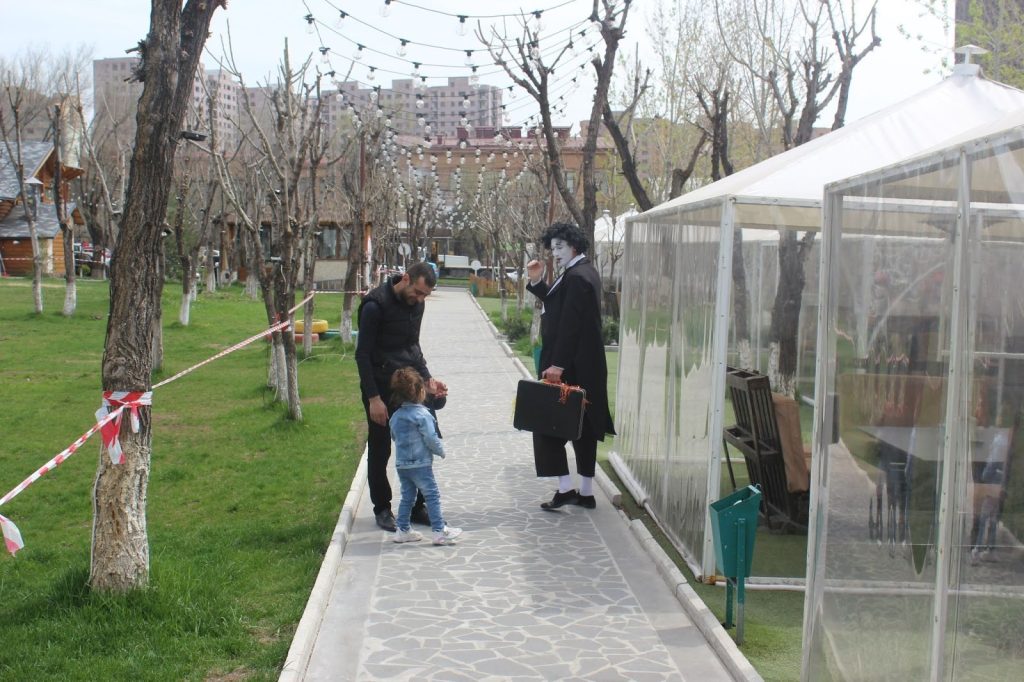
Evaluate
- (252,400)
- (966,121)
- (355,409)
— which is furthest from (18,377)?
(966,121)

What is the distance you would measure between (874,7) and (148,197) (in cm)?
1181

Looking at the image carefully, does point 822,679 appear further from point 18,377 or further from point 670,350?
point 18,377

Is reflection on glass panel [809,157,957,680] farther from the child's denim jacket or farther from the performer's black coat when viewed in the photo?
the performer's black coat

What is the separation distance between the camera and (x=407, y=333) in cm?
723

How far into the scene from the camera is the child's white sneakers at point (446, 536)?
6.96 m

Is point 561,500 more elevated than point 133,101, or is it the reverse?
point 133,101

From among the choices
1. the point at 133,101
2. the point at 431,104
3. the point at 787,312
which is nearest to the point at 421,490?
the point at 787,312

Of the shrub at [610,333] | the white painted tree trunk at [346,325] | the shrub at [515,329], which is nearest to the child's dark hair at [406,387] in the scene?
the white painted tree trunk at [346,325]

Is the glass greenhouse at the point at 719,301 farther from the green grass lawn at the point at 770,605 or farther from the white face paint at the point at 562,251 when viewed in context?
the white face paint at the point at 562,251

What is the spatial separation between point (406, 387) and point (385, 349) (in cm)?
50

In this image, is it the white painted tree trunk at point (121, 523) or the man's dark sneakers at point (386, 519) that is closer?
the white painted tree trunk at point (121, 523)

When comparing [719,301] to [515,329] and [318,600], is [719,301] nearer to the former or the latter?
[318,600]

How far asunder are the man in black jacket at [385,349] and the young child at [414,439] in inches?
7.6

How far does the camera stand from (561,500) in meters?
7.97
